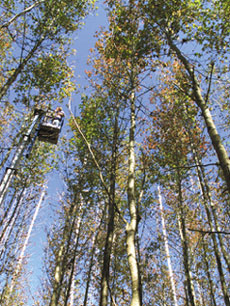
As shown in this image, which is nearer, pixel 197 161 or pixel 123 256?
pixel 197 161

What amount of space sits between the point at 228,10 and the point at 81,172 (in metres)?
6.08

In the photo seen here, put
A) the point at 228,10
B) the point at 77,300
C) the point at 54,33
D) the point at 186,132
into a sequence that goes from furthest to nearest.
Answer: the point at 77,300, the point at 186,132, the point at 54,33, the point at 228,10

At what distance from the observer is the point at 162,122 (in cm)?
871

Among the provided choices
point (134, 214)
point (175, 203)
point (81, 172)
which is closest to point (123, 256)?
point (175, 203)

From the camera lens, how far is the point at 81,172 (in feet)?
24.5

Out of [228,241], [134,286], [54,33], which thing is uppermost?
[54,33]

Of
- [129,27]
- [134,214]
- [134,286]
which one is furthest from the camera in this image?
[129,27]

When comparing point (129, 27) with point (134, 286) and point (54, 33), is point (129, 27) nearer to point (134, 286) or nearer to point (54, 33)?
point (54, 33)

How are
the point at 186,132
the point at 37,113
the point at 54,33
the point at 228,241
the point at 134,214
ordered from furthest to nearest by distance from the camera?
the point at 228,241 < the point at 186,132 < the point at 54,33 < the point at 37,113 < the point at 134,214

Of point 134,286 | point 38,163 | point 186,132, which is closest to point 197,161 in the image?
point 186,132

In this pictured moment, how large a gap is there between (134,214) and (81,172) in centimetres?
453

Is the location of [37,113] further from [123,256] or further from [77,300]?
[77,300]

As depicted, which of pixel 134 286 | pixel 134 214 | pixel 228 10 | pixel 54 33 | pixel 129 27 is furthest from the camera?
pixel 54 33

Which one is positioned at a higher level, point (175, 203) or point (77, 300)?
point (175, 203)
